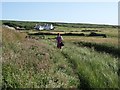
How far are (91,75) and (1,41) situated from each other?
7.57 meters

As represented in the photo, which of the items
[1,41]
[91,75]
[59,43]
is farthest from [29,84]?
[59,43]

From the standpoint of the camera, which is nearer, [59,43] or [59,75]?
[59,75]

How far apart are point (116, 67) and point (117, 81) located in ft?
12.6

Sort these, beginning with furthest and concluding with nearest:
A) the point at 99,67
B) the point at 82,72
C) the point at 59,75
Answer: the point at 99,67 < the point at 82,72 < the point at 59,75

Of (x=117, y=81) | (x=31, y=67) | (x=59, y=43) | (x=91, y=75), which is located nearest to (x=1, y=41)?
(x=31, y=67)

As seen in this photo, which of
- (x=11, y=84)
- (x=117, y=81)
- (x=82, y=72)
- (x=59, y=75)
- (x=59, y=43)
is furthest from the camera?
(x=59, y=43)

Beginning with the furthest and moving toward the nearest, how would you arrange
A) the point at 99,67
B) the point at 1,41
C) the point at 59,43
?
the point at 59,43 < the point at 1,41 < the point at 99,67

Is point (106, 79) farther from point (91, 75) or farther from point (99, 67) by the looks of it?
point (99, 67)

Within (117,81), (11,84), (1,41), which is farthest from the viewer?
(1,41)

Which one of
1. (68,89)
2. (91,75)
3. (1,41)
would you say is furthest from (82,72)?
(1,41)

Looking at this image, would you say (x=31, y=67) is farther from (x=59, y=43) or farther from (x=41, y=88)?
(x=59, y=43)

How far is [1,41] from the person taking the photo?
1858 cm

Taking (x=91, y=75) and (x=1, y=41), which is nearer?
(x=91, y=75)

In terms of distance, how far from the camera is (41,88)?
10.5 metres
